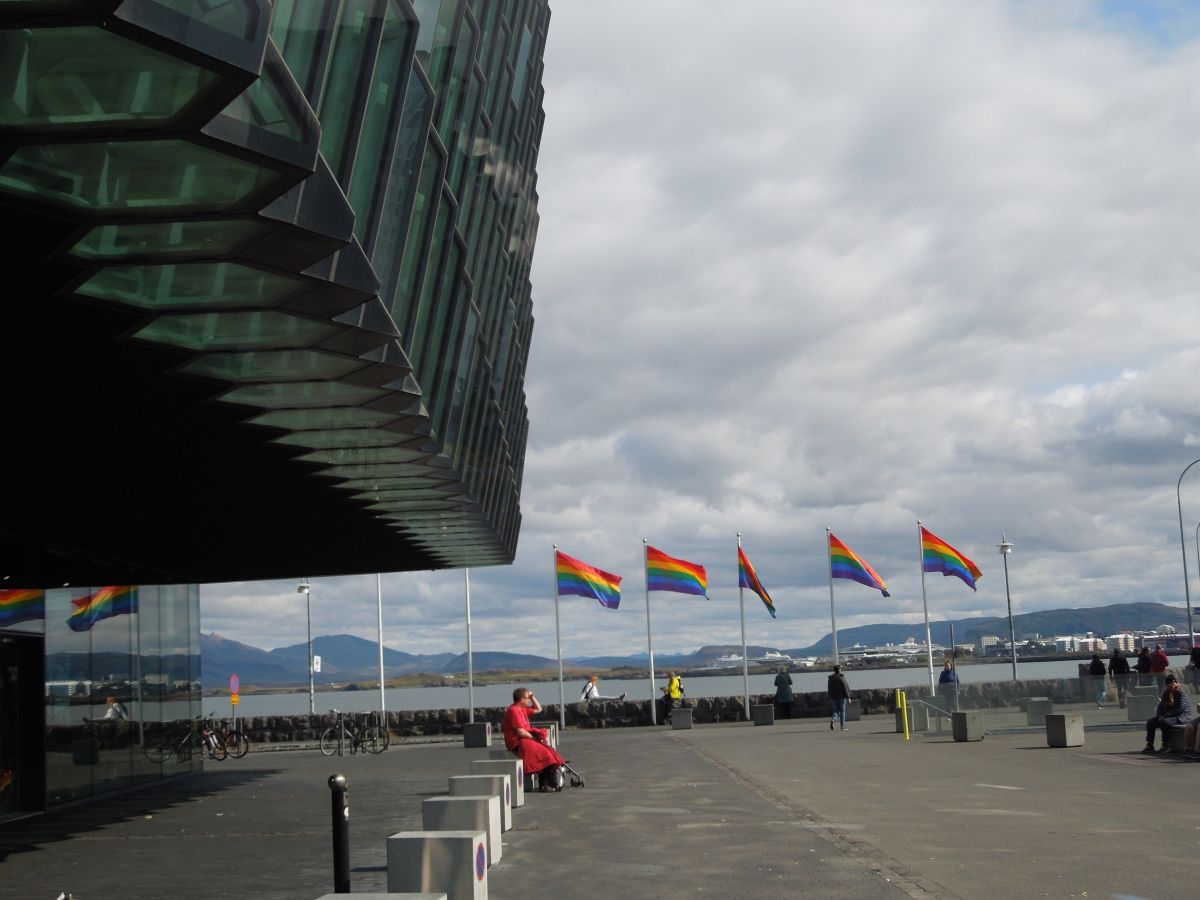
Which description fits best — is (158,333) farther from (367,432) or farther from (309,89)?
(367,432)

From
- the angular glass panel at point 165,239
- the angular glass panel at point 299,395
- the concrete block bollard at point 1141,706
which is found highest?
the angular glass panel at point 165,239

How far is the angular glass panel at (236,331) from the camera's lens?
11.5 m

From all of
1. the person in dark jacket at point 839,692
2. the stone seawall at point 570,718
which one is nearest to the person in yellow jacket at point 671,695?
the stone seawall at point 570,718

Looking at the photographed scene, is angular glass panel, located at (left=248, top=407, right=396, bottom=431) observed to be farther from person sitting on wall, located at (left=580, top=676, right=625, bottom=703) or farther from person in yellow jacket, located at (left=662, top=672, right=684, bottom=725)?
person sitting on wall, located at (left=580, top=676, right=625, bottom=703)

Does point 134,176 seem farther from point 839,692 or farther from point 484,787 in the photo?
point 839,692

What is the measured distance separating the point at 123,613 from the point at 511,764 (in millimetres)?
12081

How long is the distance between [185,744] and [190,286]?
23.4 meters

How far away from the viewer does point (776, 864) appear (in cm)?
1325

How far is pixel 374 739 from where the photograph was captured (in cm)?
3734

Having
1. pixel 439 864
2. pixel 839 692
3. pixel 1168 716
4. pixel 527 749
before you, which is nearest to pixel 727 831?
pixel 439 864

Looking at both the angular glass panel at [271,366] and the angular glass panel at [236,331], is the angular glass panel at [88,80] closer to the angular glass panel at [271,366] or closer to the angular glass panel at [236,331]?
the angular glass panel at [236,331]

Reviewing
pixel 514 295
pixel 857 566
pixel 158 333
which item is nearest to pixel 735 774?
pixel 514 295

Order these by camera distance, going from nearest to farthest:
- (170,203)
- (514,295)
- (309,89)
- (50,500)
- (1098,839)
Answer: (170,203) < (309,89) < (1098,839) < (50,500) < (514,295)

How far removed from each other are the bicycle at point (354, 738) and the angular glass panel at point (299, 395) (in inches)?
943
